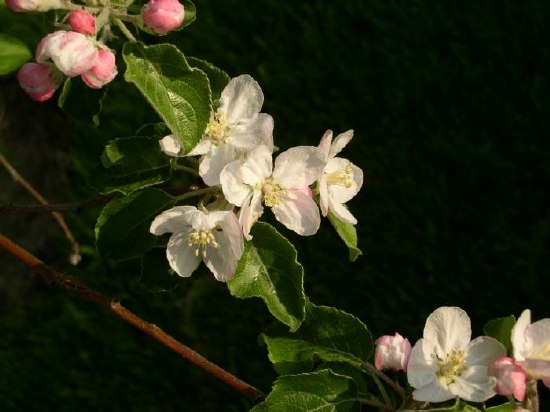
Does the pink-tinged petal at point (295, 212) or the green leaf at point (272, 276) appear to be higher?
the pink-tinged petal at point (295, 212)

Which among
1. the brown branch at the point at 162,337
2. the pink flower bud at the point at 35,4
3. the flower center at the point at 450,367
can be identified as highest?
the pink flower bud at the point at 35,4

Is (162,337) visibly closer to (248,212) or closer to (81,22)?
(248,212)

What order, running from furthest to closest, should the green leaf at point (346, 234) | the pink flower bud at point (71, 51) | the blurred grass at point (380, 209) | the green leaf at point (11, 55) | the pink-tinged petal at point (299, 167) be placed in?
the blurred grass at point (380, 209)
the green leaf at point (11, 55)
the green leaf at point (346, 234)
the pink-tinged petal at point (299, 167)
the pink flower bud at point (71, 51)

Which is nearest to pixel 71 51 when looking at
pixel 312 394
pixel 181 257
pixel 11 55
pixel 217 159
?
pixel 217 159

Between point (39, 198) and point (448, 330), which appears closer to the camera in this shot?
point (448, 330)

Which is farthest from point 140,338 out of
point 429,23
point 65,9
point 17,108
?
point 65,9

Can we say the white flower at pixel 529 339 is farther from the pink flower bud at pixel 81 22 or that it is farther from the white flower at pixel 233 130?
the pink flower bud at pixel 81 22

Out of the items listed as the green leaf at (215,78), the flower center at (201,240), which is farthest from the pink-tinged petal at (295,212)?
the green leaf at (215,78)
